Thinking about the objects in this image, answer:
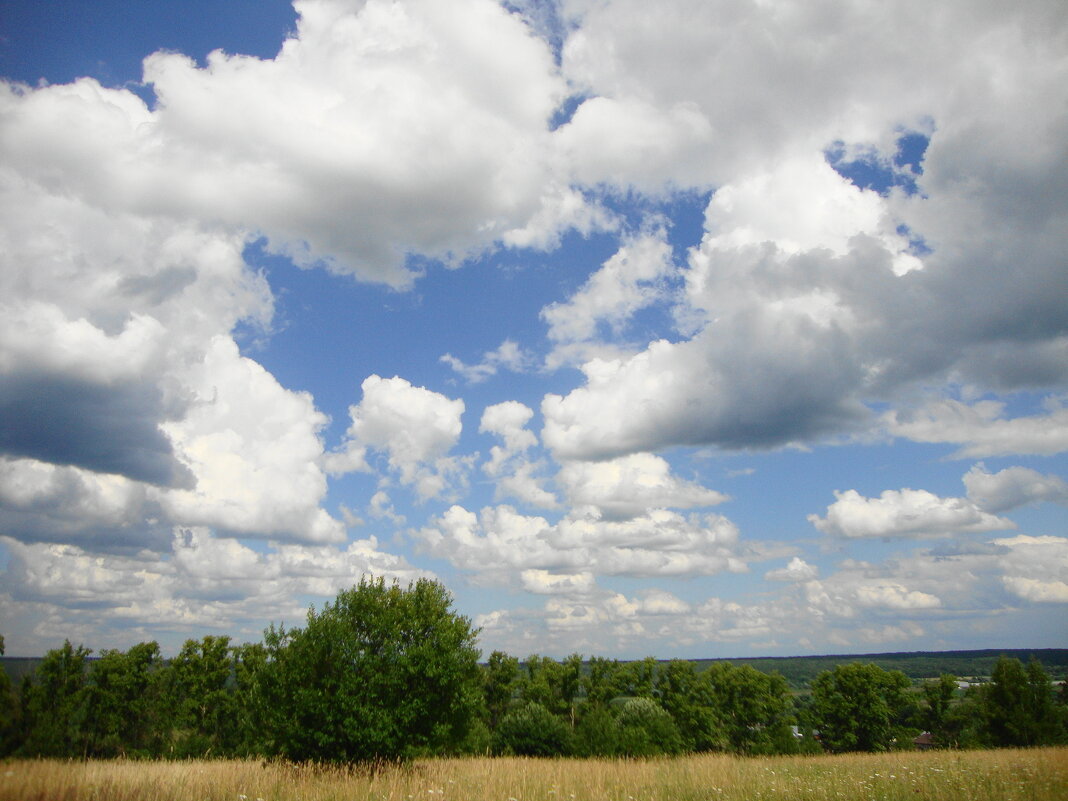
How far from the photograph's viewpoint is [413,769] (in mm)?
16594

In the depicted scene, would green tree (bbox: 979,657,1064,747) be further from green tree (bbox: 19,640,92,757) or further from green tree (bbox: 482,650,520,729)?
green tree (bbox: 19,640,92,757)

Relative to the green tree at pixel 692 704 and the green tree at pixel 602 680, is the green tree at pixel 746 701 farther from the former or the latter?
the green tree at pixel 602 680

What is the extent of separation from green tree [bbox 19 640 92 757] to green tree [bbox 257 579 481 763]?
13385mm

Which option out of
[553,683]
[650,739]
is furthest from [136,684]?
[553,683]

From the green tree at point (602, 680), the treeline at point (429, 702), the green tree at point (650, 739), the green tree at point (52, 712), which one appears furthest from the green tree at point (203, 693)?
the green tree at point (52, 712)

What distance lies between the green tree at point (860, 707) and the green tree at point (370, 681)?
5431 centimetres

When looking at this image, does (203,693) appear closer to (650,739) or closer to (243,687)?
(243,687)

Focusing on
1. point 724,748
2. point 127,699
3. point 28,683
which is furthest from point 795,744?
point 28,683

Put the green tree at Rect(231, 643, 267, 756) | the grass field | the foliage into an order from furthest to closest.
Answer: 1. the foliage
2. the green tree at Rect(231, 643, 267, 756)
3. the grass field

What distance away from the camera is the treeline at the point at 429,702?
17.8 m

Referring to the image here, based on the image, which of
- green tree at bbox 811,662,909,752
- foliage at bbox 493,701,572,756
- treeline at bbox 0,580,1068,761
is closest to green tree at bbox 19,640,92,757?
treeline at bbox 0,580,1068,761

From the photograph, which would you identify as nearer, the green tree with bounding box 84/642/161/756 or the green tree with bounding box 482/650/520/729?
the green tree with bounding box 84/642/161/756

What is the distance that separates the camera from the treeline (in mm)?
17766

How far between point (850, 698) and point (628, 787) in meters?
59.4
